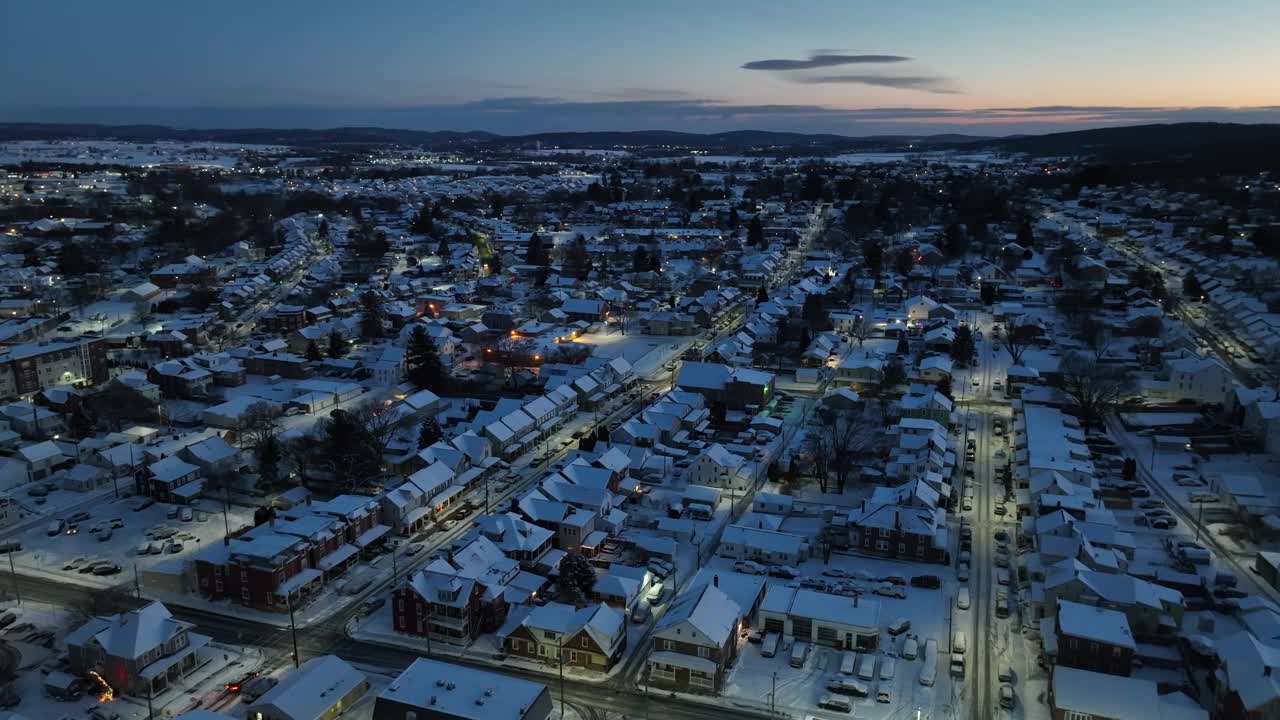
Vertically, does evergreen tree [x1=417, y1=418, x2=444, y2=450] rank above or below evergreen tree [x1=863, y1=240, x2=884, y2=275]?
below

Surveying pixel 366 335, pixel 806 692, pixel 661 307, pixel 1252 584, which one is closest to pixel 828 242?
pixel 661 307

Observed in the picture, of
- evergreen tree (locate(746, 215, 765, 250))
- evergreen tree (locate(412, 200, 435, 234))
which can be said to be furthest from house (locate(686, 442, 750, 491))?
evergreen tree (locate(412, 200, 435, 234))

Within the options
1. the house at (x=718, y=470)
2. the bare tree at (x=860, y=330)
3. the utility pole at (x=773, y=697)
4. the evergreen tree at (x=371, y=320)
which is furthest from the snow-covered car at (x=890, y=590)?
the evergreen tree at (x=371, y=320)

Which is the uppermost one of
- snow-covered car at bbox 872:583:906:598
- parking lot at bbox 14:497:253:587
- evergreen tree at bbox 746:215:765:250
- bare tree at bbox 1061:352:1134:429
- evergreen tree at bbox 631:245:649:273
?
evergreen tree at bbox 746:215:765:250

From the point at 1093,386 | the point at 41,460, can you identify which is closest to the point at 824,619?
the point at 1093,386

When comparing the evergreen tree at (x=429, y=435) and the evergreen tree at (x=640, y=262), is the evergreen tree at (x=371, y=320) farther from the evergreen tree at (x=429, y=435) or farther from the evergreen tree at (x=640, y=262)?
the evergreen tree at (x=640, y=262)

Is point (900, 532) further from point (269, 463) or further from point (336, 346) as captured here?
point (336, 346)

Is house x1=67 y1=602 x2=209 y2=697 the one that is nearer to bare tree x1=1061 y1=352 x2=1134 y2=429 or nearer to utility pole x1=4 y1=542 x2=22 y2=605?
utility pole x1=4 y1=542 x2=22 y2=605

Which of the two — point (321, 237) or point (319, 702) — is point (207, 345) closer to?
point (319, 702)

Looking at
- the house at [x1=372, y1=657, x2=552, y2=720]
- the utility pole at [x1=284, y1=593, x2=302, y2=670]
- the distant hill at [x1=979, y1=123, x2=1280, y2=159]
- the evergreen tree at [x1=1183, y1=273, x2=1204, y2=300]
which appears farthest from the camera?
the distant hill at [x1=979, y1=123, x2=1280, y2=159]
